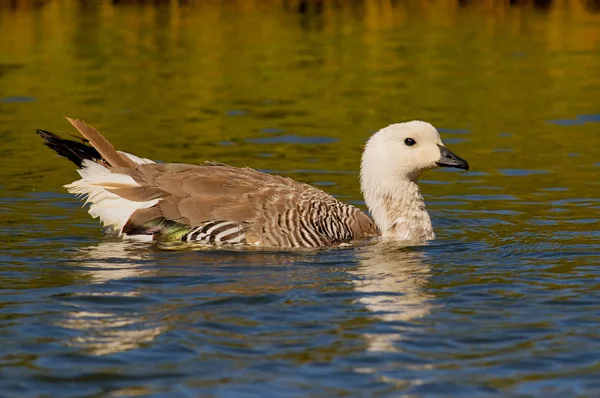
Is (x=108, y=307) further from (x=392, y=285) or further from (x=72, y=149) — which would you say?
(x=72, y=149)

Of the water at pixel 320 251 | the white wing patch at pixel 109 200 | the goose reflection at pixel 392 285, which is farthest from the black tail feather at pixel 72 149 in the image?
the goose reflection at pixel 392 285

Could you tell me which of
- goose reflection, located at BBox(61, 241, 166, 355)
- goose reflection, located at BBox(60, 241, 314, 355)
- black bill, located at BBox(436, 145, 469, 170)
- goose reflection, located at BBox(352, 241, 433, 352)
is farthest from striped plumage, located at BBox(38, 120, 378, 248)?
black bill, located at BBox(436, 145, 469, 170)

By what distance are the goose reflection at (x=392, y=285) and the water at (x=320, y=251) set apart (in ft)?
0.10

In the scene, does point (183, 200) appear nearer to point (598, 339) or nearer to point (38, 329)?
point (38, 329)

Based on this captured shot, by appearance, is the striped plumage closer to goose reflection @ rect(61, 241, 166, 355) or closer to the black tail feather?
the black tail feather

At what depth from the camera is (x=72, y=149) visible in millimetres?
11445

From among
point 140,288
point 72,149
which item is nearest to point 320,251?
point 140,288

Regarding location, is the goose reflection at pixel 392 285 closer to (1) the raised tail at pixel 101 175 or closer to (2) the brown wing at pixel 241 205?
(2) the brown wing at pixel 241 205

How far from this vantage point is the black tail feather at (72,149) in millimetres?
11242

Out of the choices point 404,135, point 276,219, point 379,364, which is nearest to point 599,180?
point 404,135

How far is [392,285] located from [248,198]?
2027 mm

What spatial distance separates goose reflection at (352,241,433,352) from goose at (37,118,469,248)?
1.30 ft

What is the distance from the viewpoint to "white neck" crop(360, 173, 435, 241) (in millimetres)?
11602

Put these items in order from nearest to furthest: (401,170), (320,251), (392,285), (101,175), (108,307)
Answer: (108,307) → (392,285) → (320,251) → (101,175) → (401,170)
